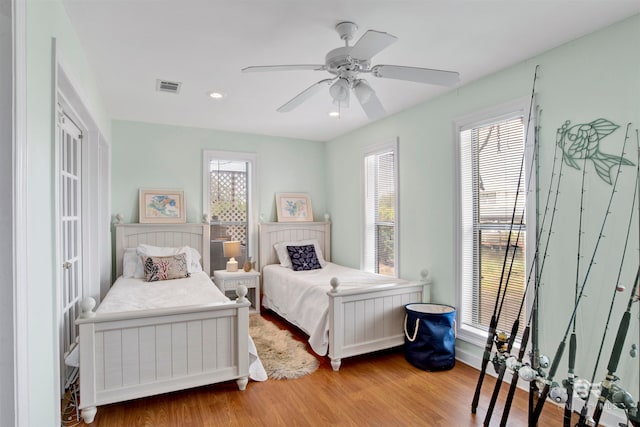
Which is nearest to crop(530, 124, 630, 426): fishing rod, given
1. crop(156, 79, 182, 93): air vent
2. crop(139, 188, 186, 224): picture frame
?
crop(156, 79, 182, 93): air vent

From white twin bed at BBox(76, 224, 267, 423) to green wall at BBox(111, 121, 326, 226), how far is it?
175 centimetres

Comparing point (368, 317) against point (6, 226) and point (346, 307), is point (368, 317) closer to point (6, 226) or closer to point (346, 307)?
point (346, 307)

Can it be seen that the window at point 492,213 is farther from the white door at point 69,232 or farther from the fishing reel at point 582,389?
the white door at point 69,232

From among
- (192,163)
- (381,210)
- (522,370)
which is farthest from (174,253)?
(522,370)

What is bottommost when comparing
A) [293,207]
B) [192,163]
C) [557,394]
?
[557,394]

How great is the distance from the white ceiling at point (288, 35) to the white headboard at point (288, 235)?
6.71 ft

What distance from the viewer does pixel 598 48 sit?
2.21m

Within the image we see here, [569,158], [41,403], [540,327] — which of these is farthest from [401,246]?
[41,403]

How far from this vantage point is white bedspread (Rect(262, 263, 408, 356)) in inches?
126

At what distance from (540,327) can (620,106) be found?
4.81ft

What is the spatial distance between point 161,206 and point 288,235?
1.64m

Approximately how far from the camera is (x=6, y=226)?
1.22 m

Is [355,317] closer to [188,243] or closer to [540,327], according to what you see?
[540,327]

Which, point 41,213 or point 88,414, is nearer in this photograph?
point 41,213
